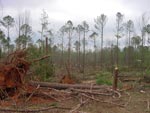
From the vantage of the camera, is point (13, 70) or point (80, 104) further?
point (13, 70)

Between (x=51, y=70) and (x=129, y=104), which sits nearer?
(x=129, y=104)

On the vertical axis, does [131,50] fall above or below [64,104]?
above

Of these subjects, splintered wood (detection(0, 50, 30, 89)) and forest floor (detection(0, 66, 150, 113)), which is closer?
forest floor (detection(0, 66, 150, 113))

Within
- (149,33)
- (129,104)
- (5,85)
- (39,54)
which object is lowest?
(129,104)

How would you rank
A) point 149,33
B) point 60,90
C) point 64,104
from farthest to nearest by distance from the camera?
point 149,33 < point 60,90 < point 64,104

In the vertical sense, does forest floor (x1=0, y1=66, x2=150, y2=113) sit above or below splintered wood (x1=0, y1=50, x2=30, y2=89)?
below

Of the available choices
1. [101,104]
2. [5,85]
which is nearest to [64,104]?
[101,104]

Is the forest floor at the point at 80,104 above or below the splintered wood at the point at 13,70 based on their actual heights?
below

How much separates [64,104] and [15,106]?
5.39ft

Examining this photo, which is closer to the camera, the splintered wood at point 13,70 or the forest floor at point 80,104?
the forest floor at point 80,104

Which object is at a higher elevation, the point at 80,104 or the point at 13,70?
the point at 13,70

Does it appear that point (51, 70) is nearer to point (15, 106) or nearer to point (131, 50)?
point (15, 106)

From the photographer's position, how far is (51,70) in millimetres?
16812

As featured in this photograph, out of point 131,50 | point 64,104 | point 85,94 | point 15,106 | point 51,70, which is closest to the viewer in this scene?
point 15,106
